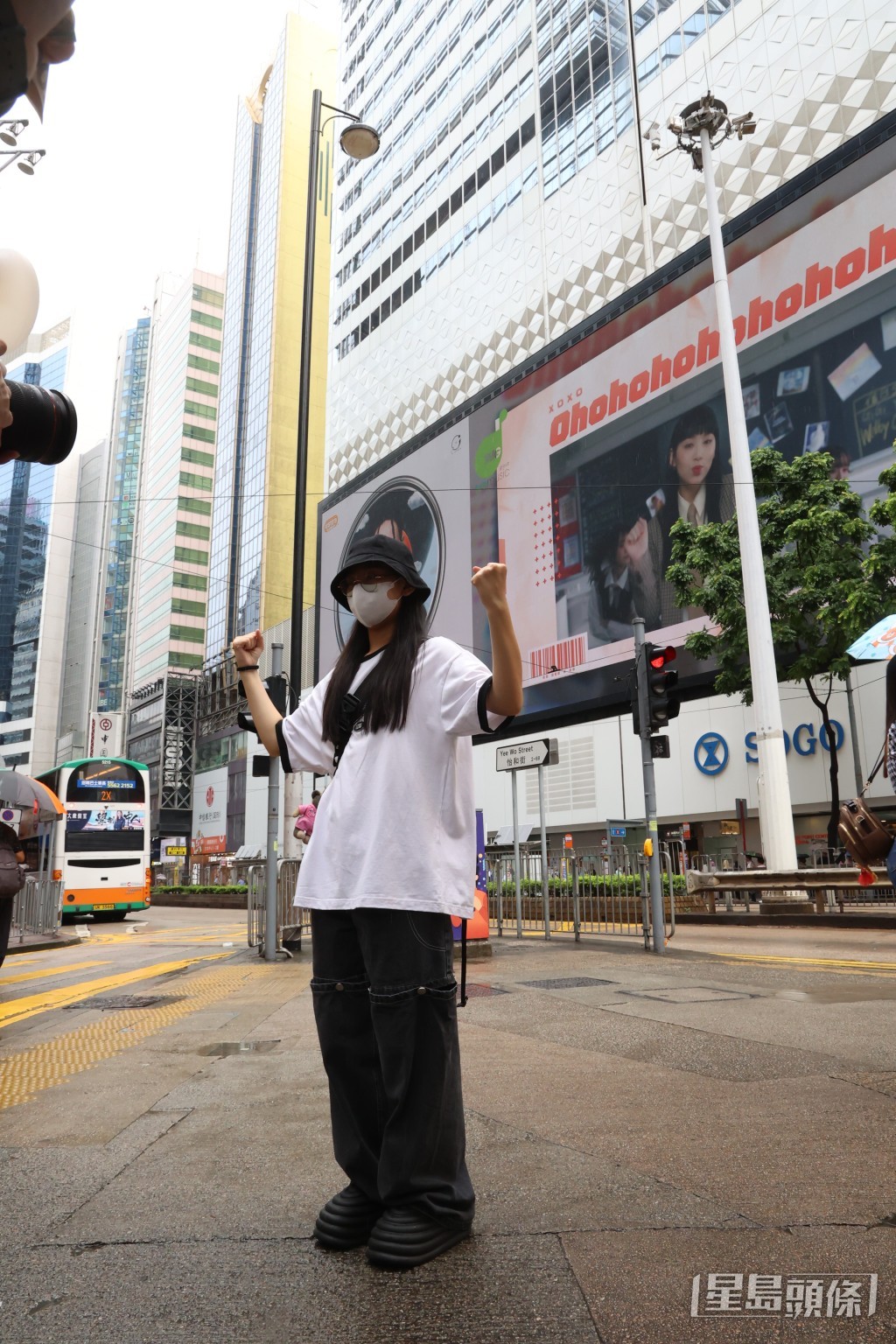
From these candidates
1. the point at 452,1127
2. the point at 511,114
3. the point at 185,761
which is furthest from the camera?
the point at 185,761

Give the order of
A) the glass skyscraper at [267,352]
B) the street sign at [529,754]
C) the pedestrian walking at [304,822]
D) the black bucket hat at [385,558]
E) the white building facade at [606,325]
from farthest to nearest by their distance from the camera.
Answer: the glass skyscraper at [267,352] < the white building facade at [606,325] < the street sign at [529,754] < the pedestrian walking at [304,822] < the black bucket hat at [385,558]

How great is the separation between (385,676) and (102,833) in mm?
21271

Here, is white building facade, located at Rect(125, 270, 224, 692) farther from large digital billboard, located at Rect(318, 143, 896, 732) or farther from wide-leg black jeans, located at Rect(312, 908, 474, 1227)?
wide-leg black jeans, located at Rect(312, 908, 474, 1227)

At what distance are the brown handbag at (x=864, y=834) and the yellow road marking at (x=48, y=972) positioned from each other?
8187 millimetres

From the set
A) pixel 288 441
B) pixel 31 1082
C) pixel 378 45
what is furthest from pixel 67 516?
pixel 31 1082

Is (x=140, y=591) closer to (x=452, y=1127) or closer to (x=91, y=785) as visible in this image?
(x=91, y=785)

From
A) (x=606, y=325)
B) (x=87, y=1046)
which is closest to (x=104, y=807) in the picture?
(x=87, y=1046)

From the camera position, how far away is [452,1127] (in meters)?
2.18

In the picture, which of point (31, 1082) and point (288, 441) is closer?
point (31, 1082)

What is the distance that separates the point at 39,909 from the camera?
55.6 feet

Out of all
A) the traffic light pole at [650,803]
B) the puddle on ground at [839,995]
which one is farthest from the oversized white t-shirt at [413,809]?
the traffic light pole at [650,803]

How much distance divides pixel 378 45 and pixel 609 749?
46.2 meters

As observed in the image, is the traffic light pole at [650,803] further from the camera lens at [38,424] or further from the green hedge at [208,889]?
the green hedge at [208,889]

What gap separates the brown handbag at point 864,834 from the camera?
3.13 meters
